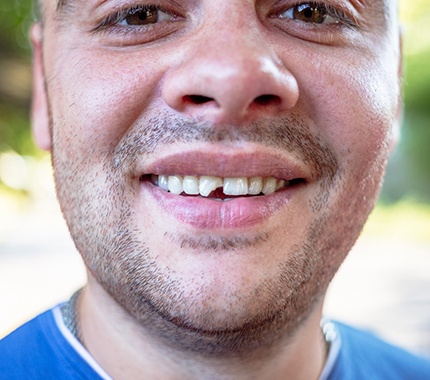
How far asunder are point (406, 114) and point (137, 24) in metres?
11.7

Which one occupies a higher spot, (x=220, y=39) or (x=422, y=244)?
(x=220, y=39)

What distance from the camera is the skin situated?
4.45 feet

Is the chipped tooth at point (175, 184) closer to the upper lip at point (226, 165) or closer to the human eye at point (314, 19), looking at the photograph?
the upper lip at point (226, 165)

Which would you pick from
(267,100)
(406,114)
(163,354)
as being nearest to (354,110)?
(267,100)

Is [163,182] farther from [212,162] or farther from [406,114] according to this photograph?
[406,114]

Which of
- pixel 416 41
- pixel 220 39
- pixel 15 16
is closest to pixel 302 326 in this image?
pixel 220 39

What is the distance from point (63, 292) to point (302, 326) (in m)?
5.38

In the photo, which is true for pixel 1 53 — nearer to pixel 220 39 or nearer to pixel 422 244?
pixel 422 244

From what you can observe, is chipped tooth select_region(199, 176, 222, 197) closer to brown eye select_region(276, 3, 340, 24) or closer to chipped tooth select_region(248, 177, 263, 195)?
chipped tooth select_region(248, 177, 263, 195)

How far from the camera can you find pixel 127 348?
5.16ft

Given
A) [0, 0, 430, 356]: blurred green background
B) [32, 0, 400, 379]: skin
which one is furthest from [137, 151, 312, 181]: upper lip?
[0, 0, 430, 356]: blurred green background

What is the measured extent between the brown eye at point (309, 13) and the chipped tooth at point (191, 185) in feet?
1.64

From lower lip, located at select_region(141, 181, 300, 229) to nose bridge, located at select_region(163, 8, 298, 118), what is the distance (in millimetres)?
218

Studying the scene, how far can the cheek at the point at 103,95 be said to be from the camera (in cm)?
143
